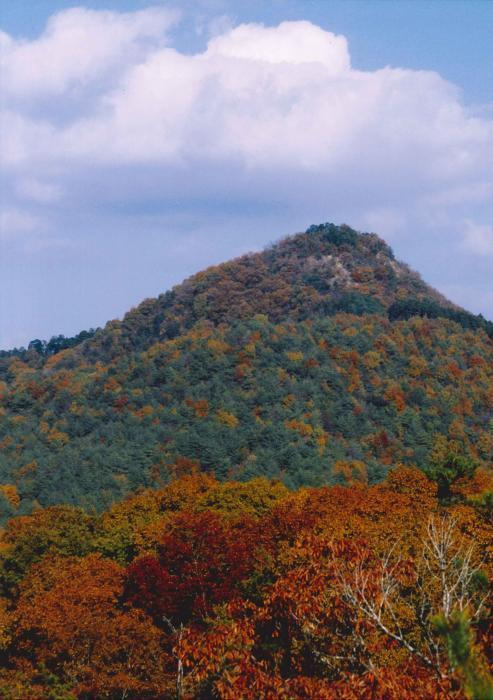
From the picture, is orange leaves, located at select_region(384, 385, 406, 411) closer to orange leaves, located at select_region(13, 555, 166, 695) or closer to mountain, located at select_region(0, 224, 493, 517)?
mountain, located at select_region(0, 224, 493, 517)

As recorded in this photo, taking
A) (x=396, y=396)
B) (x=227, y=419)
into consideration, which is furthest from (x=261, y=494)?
(x=396, y=396)

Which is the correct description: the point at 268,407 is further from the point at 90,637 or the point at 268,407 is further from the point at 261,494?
the point at 90,637

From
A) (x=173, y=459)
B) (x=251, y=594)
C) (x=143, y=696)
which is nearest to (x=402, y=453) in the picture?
(x=173, y=459)

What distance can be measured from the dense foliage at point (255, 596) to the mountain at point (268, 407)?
788 inches

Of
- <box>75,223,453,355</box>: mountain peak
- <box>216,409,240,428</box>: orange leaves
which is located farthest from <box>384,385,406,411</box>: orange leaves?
<box>75,223,453,355</box>: mountain peak

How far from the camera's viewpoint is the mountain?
6316 centimetres

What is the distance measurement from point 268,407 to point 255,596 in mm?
44338

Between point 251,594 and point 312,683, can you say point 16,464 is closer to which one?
point 251,594

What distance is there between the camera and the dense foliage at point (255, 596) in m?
14.1

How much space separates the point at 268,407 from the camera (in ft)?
232

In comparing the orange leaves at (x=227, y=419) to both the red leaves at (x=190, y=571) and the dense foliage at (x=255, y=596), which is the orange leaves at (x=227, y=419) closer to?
the dense foliage at (x=255, y=596)

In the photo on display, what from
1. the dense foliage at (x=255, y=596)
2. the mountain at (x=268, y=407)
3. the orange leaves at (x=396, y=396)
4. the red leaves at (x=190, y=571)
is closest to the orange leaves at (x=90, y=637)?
the dense foliage at (x=255, y=596)

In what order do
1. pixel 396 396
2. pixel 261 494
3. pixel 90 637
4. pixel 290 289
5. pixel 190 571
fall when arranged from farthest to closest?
pixel 290 289
pixel 396 396
pixel 261 494
pixel 190 571
pixel 90 637

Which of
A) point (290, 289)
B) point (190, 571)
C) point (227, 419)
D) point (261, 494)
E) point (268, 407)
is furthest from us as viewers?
point (290, 289)
